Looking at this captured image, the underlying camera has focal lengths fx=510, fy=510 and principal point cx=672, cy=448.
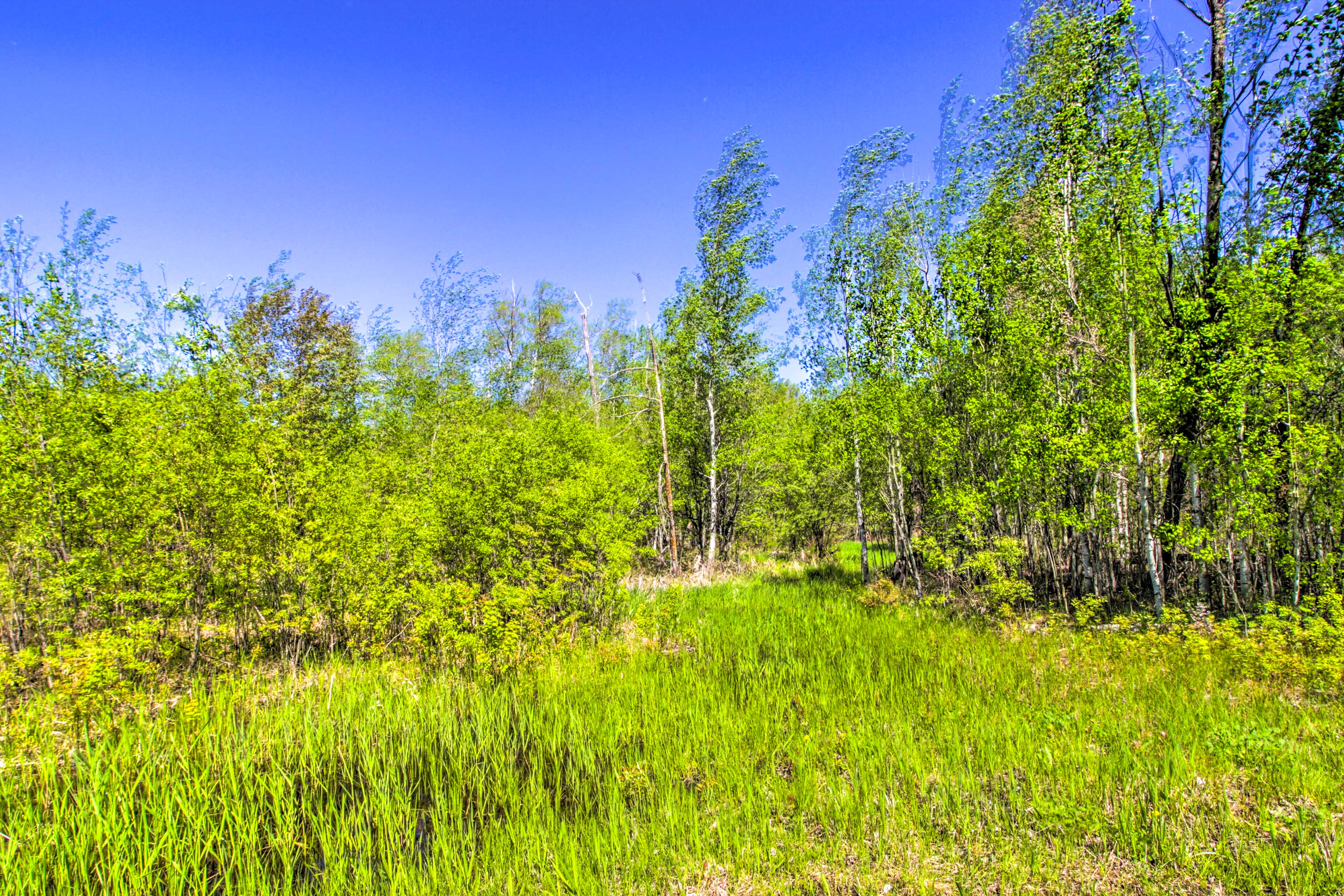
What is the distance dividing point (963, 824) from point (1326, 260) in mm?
10038

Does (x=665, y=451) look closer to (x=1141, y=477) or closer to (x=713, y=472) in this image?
(x=713, y=472)

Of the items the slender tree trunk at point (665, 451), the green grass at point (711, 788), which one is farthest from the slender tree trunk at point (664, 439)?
the green grass at point (711, 788)

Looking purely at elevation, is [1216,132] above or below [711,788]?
above

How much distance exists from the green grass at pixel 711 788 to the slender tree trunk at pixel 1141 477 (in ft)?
8.12

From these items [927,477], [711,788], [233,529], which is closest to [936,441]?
[927,477]

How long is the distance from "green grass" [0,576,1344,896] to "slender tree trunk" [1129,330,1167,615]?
8.12ft

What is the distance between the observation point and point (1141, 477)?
879 centimetres

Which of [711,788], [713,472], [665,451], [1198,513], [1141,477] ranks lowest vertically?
[711,788]

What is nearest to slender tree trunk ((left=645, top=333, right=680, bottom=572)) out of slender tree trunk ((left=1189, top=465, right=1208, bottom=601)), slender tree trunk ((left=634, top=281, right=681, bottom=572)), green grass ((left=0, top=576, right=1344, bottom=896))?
slender tree trunk ((left=634, top=281, right=681, bottom=572))

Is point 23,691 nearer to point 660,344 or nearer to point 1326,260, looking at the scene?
point 660,344

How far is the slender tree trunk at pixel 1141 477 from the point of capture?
27.9ft

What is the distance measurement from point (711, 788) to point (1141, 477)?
921 centimetres

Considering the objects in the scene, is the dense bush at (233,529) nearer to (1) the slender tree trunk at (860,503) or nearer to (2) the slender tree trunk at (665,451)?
(2) the slender tree trunk at (665,451)

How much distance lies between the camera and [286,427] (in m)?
8.84
